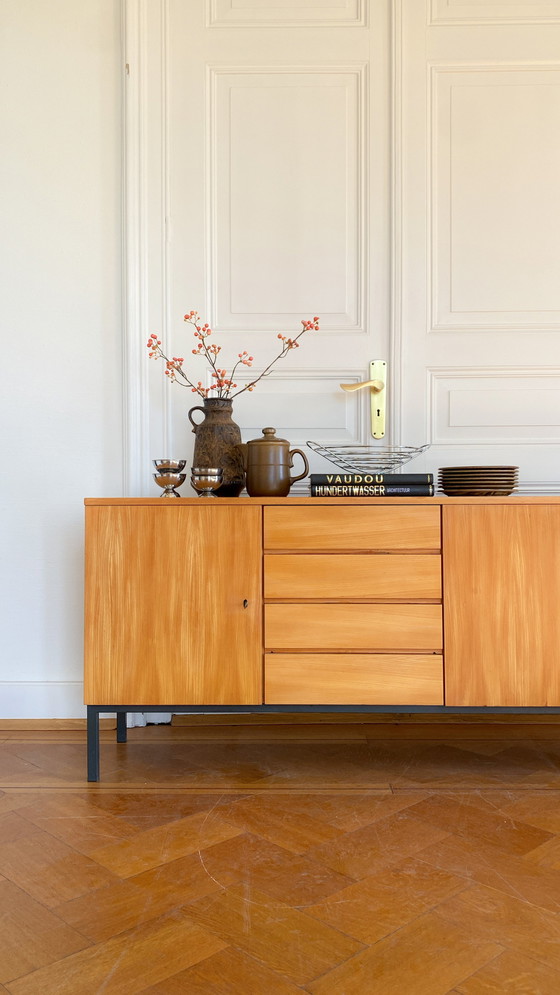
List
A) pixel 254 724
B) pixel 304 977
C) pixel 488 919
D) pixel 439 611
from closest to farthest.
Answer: pixel 304 977 < pixel 488 919 < pixel 439 611 < pixel 254 724

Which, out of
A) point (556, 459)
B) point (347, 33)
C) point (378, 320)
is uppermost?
point (347, 33)

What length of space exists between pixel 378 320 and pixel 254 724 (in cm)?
139

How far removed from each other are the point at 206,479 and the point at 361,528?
1.47 feet

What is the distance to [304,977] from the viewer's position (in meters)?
1.12

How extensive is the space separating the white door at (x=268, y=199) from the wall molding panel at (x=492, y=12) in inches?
7.2

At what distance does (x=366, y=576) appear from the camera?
191 cm

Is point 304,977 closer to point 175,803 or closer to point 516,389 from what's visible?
point 175,803

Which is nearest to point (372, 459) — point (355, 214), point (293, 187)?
point (355, 214)

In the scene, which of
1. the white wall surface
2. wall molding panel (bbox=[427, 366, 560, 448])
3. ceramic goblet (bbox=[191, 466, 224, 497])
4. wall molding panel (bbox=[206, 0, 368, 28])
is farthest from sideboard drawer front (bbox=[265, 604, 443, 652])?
wall molding panel (bbox=[206, 0, 368, 28])

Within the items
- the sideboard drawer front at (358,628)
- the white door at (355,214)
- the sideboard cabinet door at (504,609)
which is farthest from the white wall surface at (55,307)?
the sideboard cabinet door at (504,609)

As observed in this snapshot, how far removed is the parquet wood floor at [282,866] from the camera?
44.9 inches

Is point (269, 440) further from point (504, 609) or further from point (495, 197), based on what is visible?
point (495, 197)

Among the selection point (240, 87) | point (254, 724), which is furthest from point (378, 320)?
point (254, 724)

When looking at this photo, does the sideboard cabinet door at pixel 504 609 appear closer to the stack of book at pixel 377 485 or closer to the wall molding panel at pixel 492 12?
the stack of book at pixel 377 485
